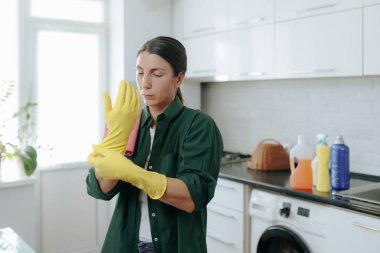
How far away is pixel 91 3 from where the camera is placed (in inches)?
138

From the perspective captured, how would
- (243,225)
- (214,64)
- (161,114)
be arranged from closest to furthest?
(161,114) → (243,225) → (214,64)

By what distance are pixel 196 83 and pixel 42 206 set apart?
5.34 feet

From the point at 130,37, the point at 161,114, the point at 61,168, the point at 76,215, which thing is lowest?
the point at 76,215

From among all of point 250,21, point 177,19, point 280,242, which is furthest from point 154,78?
point 177,19

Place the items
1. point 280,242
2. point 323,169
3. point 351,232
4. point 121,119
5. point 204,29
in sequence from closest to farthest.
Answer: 1. point 121,119
2. point 351,232
3. point 323,169
4. point 280,242
5. point 204,29

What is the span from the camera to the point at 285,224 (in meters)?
2.36

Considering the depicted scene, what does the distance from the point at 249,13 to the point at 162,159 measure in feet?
6.31

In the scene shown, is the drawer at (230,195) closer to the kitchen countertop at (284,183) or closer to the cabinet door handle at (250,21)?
the kitchen countertop at (284,183)

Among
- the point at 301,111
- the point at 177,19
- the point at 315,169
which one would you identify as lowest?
the point at 315,169

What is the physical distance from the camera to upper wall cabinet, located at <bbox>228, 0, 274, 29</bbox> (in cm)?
274

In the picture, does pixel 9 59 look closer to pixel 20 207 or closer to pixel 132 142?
pixel 20 207

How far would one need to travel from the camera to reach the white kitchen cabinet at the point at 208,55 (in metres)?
3.13

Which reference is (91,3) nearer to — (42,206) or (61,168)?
(61,168)

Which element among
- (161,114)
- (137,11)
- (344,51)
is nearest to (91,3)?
(137,11)
